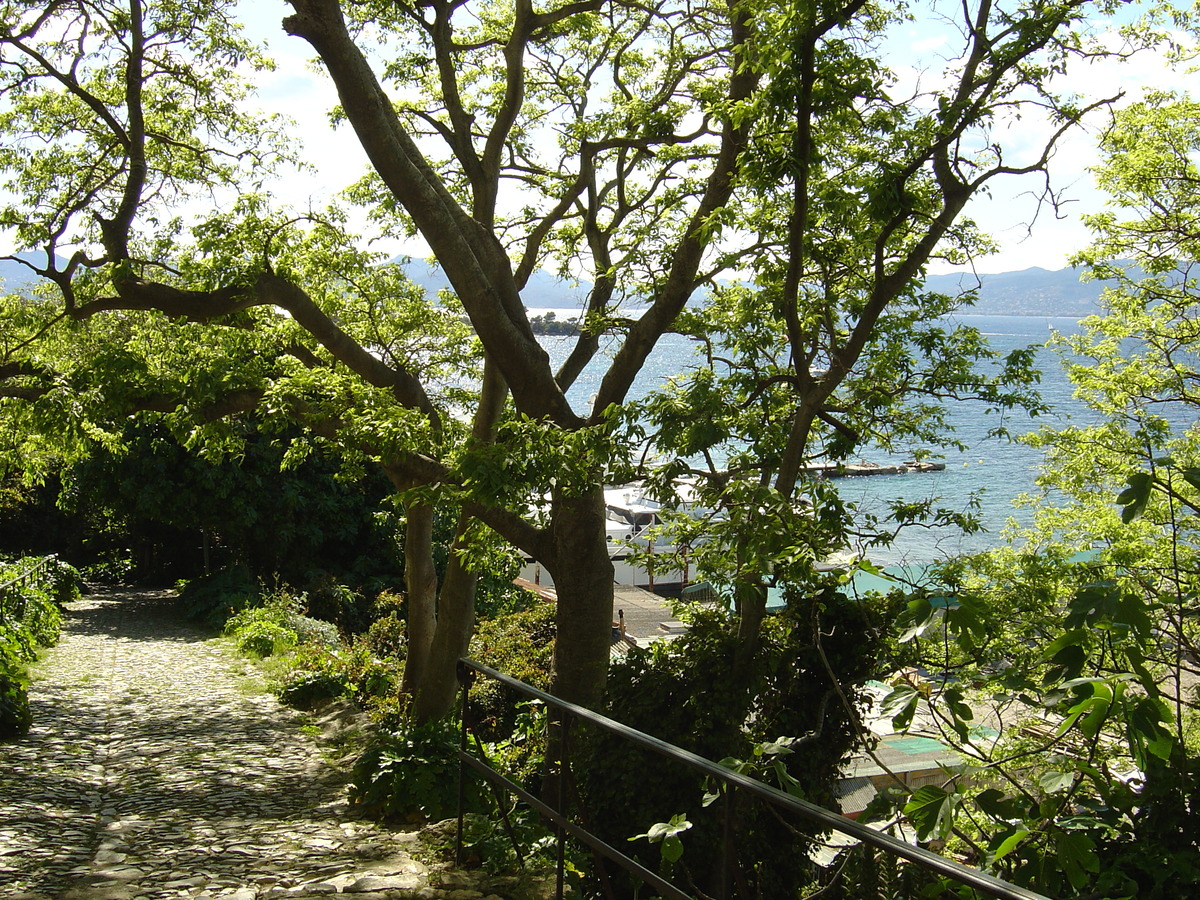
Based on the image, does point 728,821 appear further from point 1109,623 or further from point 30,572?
point 30,572

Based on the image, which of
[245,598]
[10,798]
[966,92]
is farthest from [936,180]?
[245,598]

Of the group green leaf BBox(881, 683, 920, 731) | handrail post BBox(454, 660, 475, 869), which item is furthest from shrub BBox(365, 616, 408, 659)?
green leaf BBox(881, 683, 920, 731)

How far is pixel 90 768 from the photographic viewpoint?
23.1 ft

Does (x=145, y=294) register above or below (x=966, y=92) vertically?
below

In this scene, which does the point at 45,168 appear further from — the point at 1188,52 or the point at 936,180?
the point at 1188,52

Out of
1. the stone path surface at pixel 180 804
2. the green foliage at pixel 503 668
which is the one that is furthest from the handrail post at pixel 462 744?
the green foliage at pixel 503 668

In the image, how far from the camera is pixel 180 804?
6281 mm

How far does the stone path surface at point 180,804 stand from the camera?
4.45m

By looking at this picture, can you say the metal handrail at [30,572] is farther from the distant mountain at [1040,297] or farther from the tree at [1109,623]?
the distant mountain at [1040,297]

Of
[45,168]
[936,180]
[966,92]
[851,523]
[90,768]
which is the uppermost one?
[45,168]

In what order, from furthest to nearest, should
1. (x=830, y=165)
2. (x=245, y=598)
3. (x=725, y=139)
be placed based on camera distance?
1. (x=245, y=598)
2. (x=725, y=139)
3. (x=830, y=165)

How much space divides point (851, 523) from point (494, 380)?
548cm

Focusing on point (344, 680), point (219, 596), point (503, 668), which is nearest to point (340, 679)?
point (344, 680)

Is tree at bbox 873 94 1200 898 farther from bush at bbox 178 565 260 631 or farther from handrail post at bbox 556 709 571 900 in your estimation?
bush at bbox 178 565 260 631
